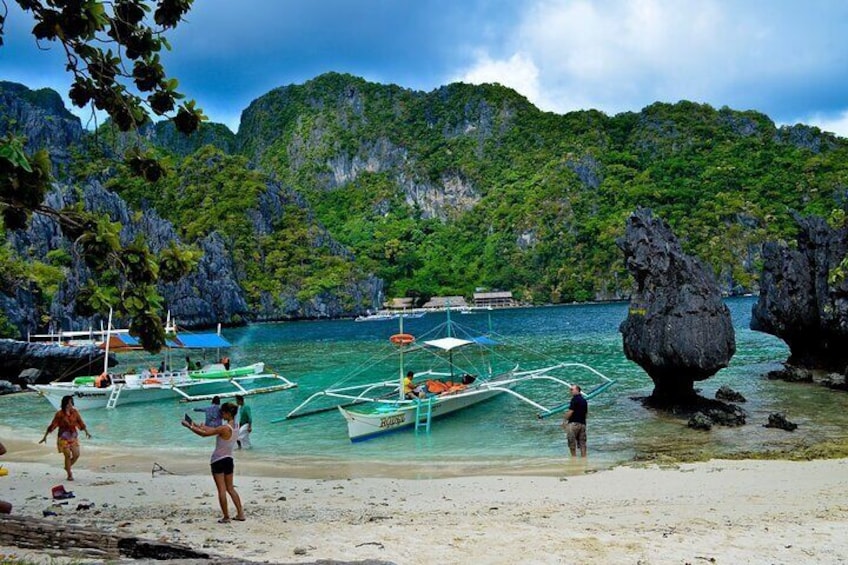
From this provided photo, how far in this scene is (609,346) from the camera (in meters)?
44.5

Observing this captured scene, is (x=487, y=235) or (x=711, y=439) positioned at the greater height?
(x=487, y=235)

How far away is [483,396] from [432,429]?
13.0 feet

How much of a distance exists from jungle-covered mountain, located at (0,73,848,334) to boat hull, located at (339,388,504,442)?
96.8 metres

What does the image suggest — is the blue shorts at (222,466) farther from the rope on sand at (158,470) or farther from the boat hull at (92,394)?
the boat hull at (92,394)

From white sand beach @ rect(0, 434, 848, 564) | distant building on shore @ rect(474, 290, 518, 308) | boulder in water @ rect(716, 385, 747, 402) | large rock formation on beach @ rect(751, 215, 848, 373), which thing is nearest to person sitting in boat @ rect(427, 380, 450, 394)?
white sand beach @ rect(0, 434, 848, 564)

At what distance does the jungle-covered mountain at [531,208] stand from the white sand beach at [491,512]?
335 feet

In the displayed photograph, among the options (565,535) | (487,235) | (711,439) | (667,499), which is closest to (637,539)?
(565,535)

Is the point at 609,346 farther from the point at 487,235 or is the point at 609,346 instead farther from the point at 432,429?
the point at 487,235

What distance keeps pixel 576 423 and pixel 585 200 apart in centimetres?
14532

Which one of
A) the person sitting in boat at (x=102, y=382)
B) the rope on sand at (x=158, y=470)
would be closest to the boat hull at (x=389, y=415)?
the rope on sand at (x=158, y=470)

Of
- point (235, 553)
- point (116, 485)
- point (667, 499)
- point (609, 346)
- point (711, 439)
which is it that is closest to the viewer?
point (235, 553)

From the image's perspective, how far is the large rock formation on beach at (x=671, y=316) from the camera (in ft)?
59.9

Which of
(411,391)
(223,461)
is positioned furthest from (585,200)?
(223,461)

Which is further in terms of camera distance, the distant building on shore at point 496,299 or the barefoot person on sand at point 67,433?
the distant building on shore at point 496,299
